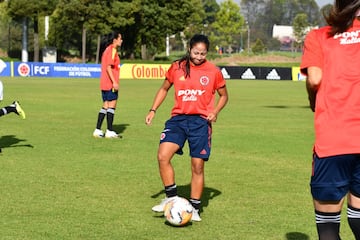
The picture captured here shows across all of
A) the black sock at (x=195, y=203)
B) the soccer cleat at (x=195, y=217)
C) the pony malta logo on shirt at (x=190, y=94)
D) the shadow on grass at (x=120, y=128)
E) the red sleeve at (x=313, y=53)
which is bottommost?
the shadow on grass at (x=120, y=128)

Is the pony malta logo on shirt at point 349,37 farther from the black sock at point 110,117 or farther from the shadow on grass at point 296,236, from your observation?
the black sock at point 110,117

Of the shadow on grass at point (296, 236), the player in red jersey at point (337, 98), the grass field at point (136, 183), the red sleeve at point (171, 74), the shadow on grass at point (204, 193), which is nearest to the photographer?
the player in red jersey at point (337, 98)

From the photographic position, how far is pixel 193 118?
22.4ft

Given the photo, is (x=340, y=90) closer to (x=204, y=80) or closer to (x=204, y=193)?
(x=204, y=80)

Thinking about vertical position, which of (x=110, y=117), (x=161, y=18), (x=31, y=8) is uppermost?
(x=31, y=8)

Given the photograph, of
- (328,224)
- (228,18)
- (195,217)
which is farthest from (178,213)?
(228,18)

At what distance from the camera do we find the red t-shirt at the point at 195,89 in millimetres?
6844

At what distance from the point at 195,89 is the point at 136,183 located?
7.53 feet

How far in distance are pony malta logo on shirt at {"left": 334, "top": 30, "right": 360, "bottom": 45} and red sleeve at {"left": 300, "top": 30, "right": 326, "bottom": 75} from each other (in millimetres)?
134


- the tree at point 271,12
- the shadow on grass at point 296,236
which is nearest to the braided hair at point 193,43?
the shadow on grass at point 296,236

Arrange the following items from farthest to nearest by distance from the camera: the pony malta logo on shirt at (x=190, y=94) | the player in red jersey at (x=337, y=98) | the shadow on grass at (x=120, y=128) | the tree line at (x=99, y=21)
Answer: the tree line at (x=99, y=21) → the shadow on grass at (x=120, y=128) → the pony malta logo on shirt at (x=190, y=94) → the player in red jersey at (x=337, y=98)

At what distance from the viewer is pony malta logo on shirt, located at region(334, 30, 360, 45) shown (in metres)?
3.77

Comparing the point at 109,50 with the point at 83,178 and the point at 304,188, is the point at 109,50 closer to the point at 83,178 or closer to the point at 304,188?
the point at 83,178

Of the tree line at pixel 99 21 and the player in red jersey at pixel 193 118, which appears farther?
the tree line at pixel 99 21
